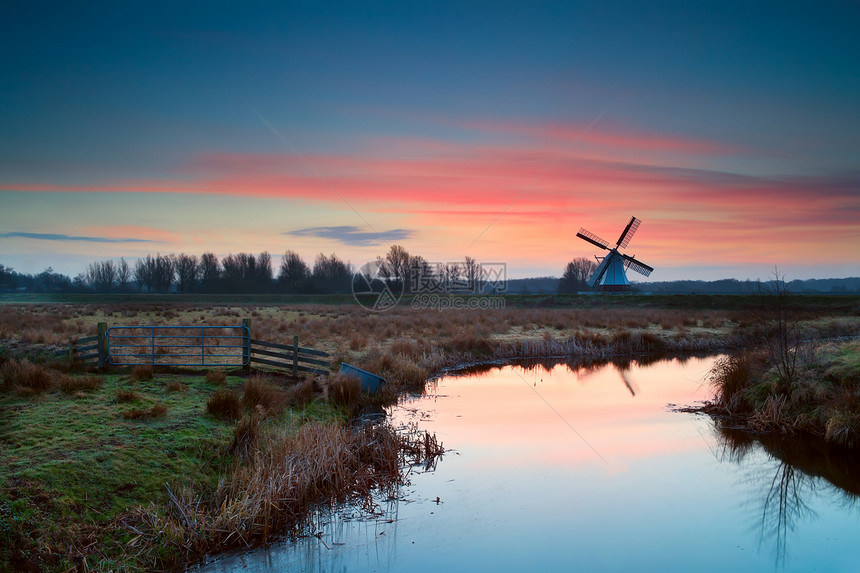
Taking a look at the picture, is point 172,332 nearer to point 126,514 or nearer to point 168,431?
point 168,431

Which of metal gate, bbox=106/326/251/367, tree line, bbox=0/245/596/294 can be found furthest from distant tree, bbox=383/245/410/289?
metal gate, bbox=106/326/251/367

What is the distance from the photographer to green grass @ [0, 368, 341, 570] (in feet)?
25.2

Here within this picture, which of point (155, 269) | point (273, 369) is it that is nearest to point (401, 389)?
point (273, 369)

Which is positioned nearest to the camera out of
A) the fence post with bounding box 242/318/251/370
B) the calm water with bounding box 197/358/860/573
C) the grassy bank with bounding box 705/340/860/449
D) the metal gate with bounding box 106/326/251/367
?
the calm water with bounding box 197/358/860/573

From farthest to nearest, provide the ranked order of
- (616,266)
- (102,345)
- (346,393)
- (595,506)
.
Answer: (616,266) → (102,345) → (346,393) → (595,506)

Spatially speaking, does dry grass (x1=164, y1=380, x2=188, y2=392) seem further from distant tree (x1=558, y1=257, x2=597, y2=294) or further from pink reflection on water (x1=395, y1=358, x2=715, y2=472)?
distant tree (x1=558, y1=257, x2=597, y2=294)

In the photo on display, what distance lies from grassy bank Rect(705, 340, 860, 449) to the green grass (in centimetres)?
1226

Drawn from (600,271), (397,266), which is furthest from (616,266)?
(397,266)

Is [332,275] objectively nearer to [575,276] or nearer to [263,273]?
[263,273]

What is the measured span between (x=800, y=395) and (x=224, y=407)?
15164 millimetres

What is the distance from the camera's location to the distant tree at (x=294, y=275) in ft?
354

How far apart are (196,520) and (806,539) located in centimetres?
1039

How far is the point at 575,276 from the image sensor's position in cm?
12725

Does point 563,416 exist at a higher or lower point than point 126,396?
lower
